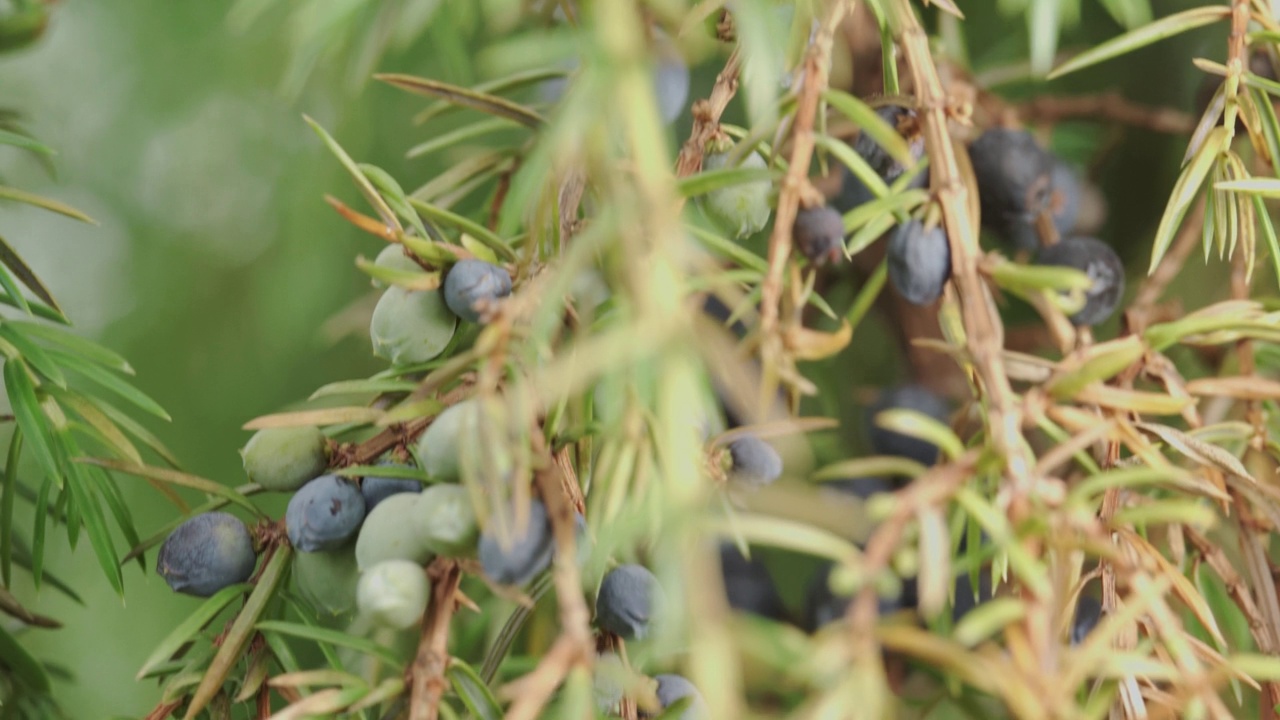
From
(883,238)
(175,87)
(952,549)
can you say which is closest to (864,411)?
(883,238)

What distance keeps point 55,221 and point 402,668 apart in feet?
2.38

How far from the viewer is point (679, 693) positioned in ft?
0.99

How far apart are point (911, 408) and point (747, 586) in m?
0.14

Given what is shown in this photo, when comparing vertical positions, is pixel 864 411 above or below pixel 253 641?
below

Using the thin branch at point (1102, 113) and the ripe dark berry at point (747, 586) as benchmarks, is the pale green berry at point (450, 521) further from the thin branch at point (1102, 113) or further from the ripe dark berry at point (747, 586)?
the thin branch at point (1102, 113)

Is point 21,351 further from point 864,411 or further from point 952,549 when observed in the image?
point 864,411

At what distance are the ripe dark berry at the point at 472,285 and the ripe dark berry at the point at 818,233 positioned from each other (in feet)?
0.26

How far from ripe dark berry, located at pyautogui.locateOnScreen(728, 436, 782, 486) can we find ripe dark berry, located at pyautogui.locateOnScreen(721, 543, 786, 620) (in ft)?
0.71

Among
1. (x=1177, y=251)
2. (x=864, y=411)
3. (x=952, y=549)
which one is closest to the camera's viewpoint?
(x=952, y=549)

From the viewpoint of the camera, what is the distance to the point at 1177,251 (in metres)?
0.46

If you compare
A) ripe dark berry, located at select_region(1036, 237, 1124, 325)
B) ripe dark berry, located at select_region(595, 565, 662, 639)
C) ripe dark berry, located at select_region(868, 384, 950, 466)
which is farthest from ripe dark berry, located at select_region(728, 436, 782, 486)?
ripe dark berry, located at select_region(868, 384, 950, 466)

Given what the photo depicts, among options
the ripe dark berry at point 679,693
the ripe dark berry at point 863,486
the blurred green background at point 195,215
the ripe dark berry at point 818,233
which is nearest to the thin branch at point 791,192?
the ripe dark berry at point 818,233

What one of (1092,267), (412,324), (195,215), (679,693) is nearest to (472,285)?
(412,324)

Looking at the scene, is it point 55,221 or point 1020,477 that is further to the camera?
point 55,221
